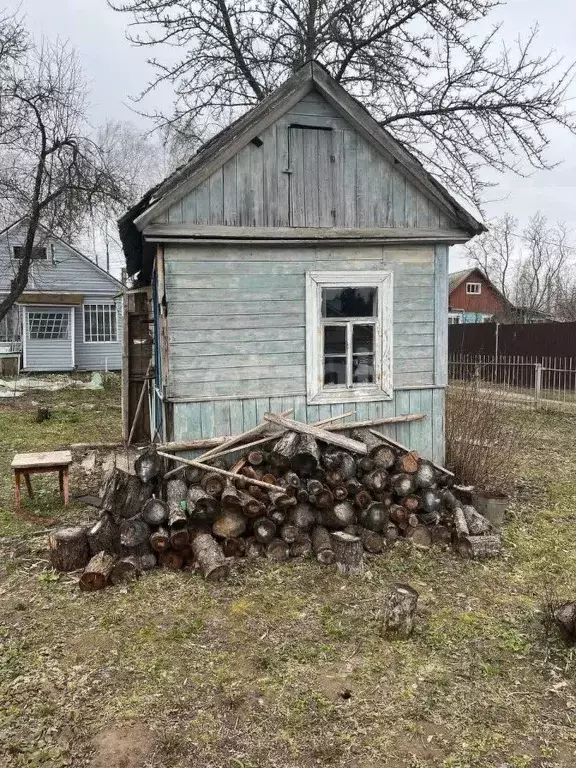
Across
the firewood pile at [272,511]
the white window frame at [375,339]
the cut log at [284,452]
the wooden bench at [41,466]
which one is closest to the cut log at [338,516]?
the firewood pile at [272,511]

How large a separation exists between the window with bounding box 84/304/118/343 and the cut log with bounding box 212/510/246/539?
838 inches

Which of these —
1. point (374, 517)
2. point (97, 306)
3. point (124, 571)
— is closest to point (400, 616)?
point (374, 517)

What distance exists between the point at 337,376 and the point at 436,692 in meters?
3.89

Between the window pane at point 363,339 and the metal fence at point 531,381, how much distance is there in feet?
27.9

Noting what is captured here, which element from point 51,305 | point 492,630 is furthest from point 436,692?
point 51,305

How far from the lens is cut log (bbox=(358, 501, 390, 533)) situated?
597 cm

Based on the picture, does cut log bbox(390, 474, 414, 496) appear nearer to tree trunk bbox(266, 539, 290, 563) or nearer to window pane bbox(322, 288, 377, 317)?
tree trunk bbox(266, 539, 290, 563)

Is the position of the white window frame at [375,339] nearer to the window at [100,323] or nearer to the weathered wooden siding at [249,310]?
the weathered wooden siding at [249,310]

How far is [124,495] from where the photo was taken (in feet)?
19.3

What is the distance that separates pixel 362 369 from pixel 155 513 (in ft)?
9.75

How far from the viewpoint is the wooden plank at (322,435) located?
6.26 meters

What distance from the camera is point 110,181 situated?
15.3m

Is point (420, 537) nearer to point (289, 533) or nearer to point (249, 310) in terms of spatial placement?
point (289, 533)

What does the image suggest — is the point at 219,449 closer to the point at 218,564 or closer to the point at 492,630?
the point at 218,564
